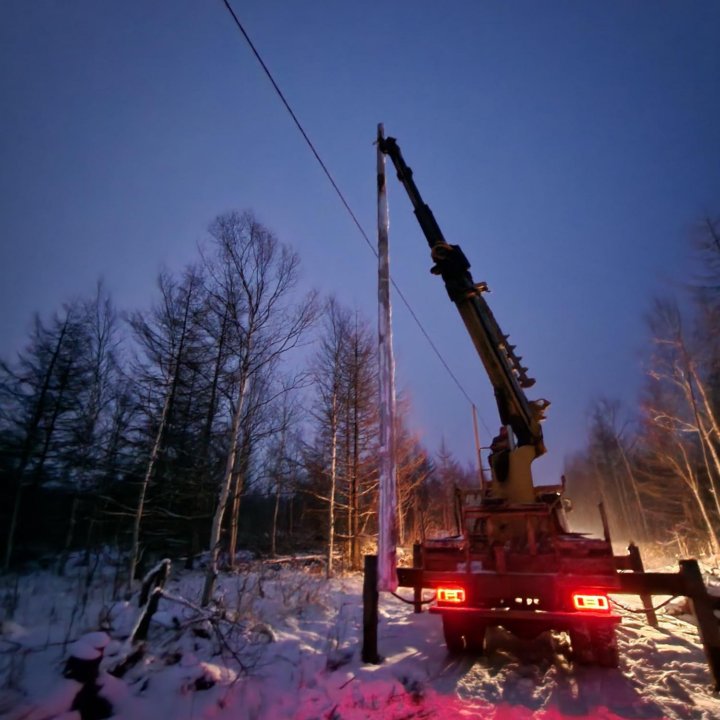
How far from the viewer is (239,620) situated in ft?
18.8

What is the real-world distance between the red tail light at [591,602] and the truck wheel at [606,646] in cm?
44

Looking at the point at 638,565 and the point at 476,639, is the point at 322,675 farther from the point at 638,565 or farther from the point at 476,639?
the point at 638,565

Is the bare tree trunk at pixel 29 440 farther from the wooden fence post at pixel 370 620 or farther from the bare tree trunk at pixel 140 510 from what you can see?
the wooden fence post at pixel 370 620

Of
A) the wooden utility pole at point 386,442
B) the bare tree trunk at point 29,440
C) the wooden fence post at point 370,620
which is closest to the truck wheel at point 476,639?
the wooden fence post at point 370,620

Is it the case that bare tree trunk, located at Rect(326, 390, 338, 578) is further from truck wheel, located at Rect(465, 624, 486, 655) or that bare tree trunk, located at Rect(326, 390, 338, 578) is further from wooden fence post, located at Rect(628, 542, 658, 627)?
wooden fence post, located at Rect(628, 542, 658, 627)

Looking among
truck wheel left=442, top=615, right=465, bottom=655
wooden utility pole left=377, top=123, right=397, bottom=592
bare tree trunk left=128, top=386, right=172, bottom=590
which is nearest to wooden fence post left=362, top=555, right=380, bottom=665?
truck wheel left=442, top=615, right=465, bottom=655

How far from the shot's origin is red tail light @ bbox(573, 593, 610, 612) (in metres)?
4.51

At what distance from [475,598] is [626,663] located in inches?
83.6

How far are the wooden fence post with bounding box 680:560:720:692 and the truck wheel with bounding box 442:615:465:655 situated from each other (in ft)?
9.28

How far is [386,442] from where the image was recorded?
3650 mm

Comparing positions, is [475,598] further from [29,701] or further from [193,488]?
[193,488]

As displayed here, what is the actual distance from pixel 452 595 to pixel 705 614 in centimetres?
298

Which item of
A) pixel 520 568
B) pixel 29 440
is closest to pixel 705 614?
pixel 520 568

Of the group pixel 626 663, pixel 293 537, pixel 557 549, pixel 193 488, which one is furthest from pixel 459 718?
pixel 293 537
